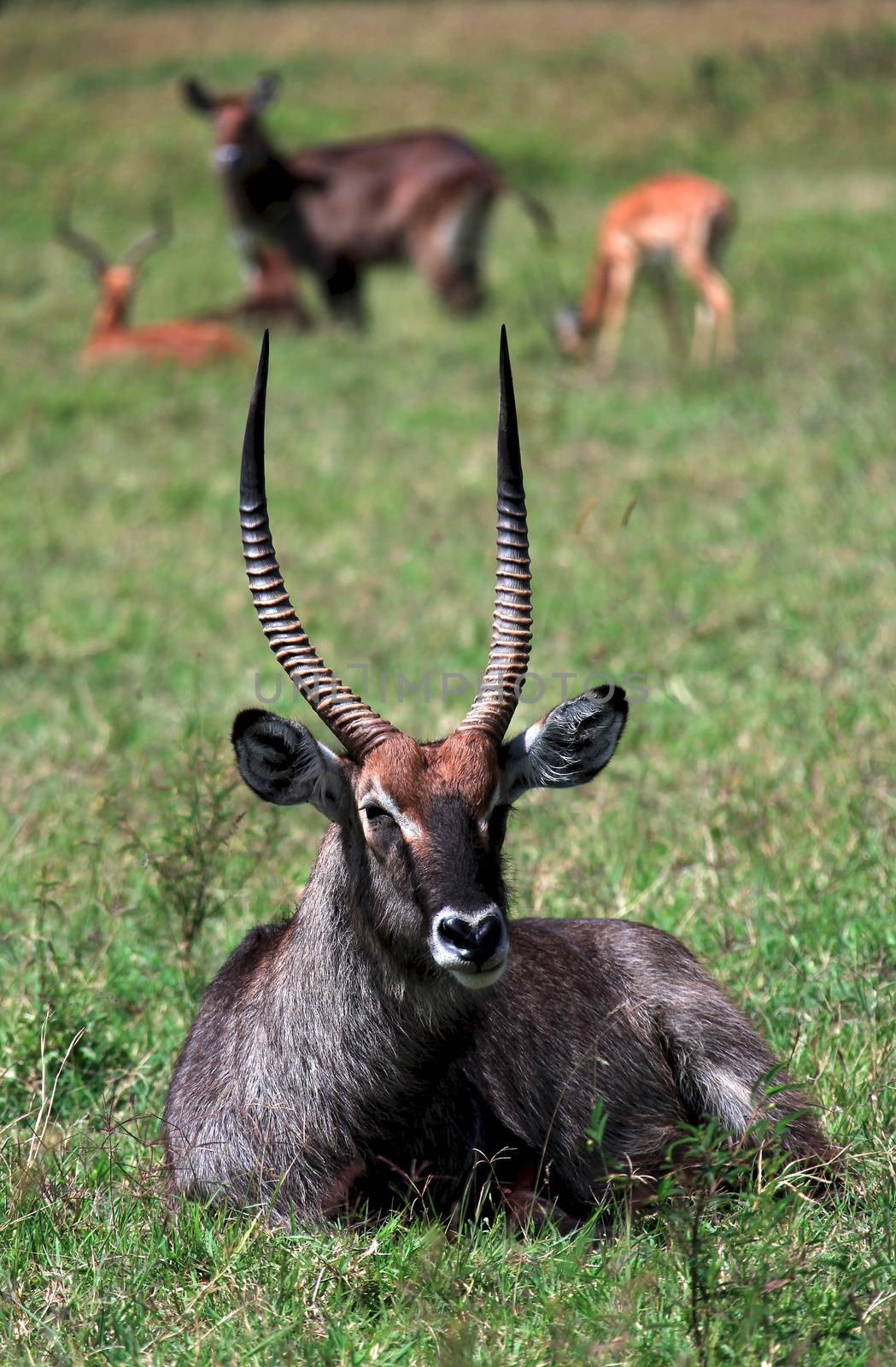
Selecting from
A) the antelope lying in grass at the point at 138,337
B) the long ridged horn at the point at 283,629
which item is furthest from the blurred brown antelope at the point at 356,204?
the long ridged horn at the point at 283,629

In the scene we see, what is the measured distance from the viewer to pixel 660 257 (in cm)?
1405

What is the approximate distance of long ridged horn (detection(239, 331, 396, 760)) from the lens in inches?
125

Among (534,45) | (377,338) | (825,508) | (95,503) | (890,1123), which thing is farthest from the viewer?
(534,45)

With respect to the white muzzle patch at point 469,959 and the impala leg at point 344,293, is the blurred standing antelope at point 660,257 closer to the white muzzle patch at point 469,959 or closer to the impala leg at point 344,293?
the impala leg at point 344,293

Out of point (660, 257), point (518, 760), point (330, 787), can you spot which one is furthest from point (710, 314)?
point (330, 787)

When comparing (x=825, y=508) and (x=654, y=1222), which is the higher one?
(x=825, y=508)

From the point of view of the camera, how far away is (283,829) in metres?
5.23

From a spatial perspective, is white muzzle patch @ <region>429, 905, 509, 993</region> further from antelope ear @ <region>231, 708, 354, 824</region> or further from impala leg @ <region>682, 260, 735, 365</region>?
impala leg @ <region>682, 260, 735, 365</region>

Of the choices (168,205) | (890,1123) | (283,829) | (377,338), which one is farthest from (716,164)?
(890,1123)

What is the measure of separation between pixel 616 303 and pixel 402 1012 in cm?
1145

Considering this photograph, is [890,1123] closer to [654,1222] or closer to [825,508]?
[654,1222]

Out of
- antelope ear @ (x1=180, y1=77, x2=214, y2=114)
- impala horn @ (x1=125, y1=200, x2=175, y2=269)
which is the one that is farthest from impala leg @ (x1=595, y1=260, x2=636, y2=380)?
antelope ear @ (x1=180, y1=77, x2=214, y2=114)

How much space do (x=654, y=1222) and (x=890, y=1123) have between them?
21.6 inches

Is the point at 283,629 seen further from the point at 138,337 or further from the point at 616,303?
the point at 616,303
